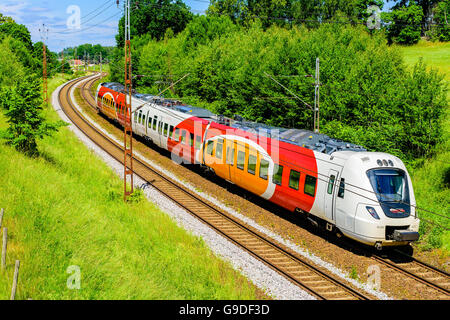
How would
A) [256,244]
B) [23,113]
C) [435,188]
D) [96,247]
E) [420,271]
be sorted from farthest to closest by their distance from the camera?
1. [435,188]
2. [23,113]
3. [256,244]
4. [420,271]
5. [96,247]

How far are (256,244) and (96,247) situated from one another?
6.16 meters

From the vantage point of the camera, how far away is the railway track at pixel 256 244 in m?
13.3

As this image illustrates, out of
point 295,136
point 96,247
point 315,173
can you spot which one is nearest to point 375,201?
point 315,173

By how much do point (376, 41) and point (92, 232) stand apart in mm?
38688

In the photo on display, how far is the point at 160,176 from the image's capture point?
84.0 feet

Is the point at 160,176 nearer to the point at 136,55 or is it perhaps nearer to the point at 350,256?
the point at 350,256

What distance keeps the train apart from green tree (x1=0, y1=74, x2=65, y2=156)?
8371 mm

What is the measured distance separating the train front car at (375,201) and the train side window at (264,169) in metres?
4.24

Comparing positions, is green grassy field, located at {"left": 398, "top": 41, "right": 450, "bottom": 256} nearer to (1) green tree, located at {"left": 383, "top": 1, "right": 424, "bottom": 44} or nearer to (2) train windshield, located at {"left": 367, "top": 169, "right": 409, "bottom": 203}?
(2) train windshield, located at {"left": 367, "top": 169, "right": 409, "bottom": 203}

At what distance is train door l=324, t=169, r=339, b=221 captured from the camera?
15.7 meters

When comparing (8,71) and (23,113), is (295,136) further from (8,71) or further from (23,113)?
(8,71)

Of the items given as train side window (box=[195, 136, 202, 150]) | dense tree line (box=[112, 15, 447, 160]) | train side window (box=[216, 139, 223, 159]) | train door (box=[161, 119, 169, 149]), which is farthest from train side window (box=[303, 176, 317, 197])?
train door (box=[161, 119, 169, 149])

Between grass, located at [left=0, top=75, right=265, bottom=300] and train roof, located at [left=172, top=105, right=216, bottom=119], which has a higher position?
train roof, located at [left=172, top=105, right=216, bottom=119]

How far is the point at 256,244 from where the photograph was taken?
1666cm
